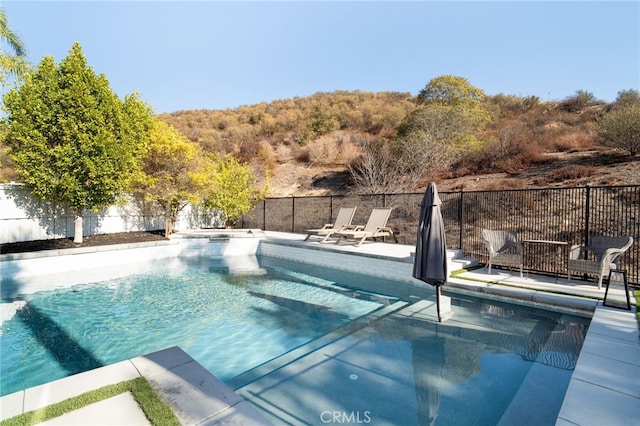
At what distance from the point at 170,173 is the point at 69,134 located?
3454mm

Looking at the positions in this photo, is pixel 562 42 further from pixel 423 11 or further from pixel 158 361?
pixel 158 361

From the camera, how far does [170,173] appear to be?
1159 centimetres

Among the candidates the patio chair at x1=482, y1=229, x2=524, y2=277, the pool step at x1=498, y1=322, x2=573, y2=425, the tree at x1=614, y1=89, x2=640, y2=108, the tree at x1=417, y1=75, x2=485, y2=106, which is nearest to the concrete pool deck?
the pool step at x1=498, y1=322, x2=573, y2=425

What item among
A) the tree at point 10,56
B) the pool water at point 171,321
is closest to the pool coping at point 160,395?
the pool water at point 171,321

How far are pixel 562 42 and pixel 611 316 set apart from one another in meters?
13.0

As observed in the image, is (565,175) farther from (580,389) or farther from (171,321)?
(171,321)

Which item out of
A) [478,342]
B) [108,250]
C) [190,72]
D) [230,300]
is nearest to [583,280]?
[478,342]

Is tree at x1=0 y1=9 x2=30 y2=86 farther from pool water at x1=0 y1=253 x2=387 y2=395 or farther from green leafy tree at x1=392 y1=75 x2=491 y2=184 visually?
green leafy tree at x1=392 y1=75 x2=491 y2=184

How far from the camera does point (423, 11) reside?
1118cm

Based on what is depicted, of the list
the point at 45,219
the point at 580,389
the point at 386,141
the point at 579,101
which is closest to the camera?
the point at 580,389

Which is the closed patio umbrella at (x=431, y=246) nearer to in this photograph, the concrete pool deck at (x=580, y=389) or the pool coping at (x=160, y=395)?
the concrete pool deck at (x=580, y=389)

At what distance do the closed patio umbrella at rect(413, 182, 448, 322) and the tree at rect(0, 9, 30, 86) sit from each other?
1117 cm
